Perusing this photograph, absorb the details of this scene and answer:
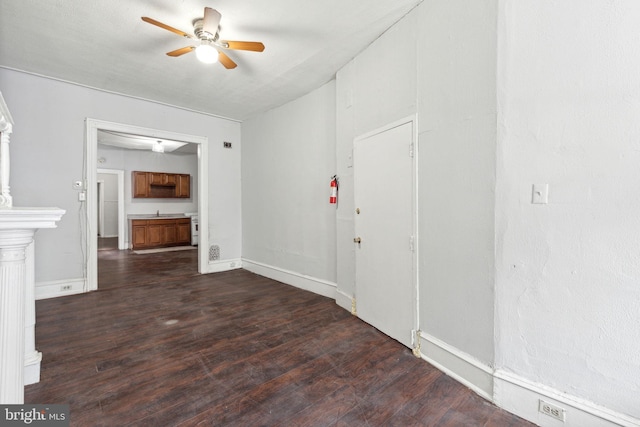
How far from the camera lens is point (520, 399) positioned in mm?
1690

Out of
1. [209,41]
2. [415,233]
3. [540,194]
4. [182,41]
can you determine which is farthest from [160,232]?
[540,194]

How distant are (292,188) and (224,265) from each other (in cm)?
222

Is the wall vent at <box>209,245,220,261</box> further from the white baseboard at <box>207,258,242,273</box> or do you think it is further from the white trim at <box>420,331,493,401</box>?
the white trim at <box>420,331,493,401</box>

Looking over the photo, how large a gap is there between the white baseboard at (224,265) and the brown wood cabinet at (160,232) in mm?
3772

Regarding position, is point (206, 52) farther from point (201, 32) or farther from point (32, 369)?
point (32, 369)

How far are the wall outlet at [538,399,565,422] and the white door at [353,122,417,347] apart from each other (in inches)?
37.1

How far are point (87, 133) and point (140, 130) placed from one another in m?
0.68

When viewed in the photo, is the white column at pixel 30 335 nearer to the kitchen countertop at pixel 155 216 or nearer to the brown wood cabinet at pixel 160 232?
the brown wood cabinet at pixel 160 232

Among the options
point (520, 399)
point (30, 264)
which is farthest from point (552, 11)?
point (30, 264)

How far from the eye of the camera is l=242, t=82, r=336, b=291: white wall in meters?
3.91

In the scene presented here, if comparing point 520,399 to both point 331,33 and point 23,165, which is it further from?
point 23,165

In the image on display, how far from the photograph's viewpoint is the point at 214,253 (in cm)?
532

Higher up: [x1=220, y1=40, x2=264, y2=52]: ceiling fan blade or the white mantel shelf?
[x1=220, y1=40, x2=264, y2=52]: ceiling fan blade

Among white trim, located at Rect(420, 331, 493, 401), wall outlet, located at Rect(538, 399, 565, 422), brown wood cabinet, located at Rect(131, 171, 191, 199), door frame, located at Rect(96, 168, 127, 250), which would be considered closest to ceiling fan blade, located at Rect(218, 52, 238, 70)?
white trim, located at Rect(420, 331, 493, 401)
